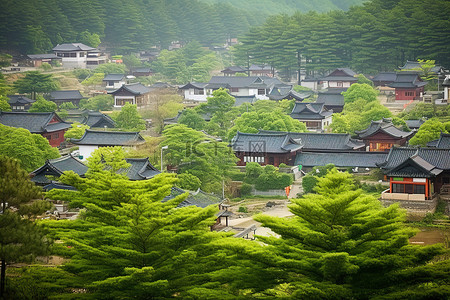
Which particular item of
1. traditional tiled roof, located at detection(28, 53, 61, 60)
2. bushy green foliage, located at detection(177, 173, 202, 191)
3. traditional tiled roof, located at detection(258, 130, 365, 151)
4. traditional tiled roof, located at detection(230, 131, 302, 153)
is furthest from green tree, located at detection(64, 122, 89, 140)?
traditional tiled roof, located at detection(28, 53, 61, 60)

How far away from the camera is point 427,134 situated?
50406 millimetres

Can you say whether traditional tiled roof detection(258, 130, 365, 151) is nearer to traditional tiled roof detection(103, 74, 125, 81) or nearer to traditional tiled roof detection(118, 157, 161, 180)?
traditional tiled roof detection(118, 157, 161, 180)

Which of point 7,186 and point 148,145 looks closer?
point 7,186

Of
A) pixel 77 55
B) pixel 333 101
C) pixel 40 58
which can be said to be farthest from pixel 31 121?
pixel 77 55

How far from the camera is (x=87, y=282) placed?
22.5 m

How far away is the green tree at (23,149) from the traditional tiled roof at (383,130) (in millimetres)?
23350

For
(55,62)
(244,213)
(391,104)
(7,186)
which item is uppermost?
(55,62)

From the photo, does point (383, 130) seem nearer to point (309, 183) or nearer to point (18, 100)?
point (309, 183)

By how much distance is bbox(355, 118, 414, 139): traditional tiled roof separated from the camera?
5447cm

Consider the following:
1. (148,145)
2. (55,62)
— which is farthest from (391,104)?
(55,62)

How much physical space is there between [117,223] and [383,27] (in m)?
68.2

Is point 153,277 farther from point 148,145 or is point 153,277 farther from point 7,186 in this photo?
point 148,145

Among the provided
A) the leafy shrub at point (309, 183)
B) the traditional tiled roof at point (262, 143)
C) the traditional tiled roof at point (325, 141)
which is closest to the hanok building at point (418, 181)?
the leafy shrub at point (309, 183)

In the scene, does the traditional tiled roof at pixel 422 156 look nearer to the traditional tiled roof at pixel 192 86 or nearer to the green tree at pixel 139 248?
the green tree at pixel 139 248
